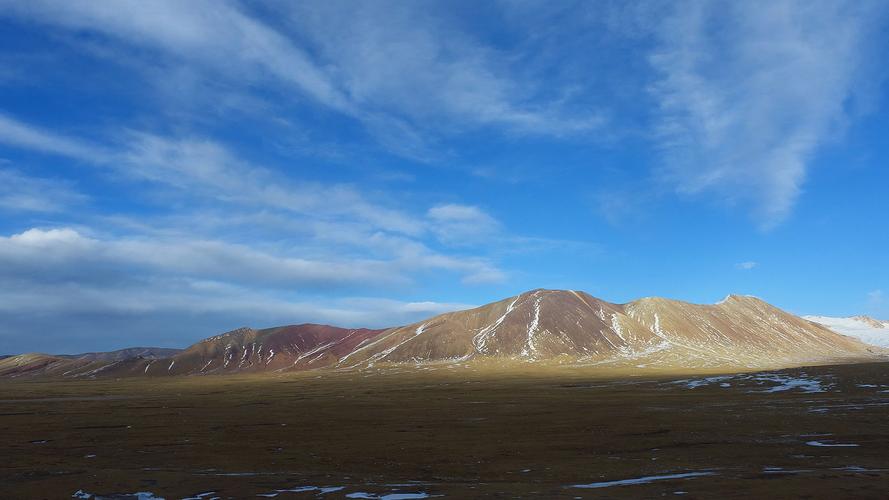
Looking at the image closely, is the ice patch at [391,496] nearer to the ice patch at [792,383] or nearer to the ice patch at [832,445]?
the ice patch at [832,445]

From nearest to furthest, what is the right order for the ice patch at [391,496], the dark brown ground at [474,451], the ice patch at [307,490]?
the ice patch at [391,496], the ice patch at [307,490], the dark brown ground at [474,451]

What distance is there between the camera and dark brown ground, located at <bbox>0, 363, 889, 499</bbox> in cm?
2500

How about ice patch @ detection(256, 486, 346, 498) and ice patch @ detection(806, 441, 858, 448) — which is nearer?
ice patch @ detection(256, 486, 346, 498)

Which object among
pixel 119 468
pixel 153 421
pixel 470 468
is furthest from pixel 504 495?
pixel 153 421

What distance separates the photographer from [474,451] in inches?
1395

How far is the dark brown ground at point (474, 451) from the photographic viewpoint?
2500cm

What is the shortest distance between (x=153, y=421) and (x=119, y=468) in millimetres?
31069

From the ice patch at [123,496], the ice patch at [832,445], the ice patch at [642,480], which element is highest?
the ice patch at [832,445]

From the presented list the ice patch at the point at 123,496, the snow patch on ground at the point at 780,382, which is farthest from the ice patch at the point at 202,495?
the snow patch on ground at the point at 780,382

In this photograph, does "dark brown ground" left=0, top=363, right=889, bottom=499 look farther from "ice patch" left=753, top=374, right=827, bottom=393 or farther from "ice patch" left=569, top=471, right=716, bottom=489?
"ice patch" left=753, top=374, right=827, bottom=393

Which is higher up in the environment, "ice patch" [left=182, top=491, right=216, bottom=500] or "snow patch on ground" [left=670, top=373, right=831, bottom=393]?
"snow patch on ground" [left=670, top=373, right=831, bottom=393]

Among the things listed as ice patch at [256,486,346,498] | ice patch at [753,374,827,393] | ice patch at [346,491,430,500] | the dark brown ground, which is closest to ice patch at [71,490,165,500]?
the dark brown ground

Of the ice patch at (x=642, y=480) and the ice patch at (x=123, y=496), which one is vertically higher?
the ice patch at (x=642, y=480)

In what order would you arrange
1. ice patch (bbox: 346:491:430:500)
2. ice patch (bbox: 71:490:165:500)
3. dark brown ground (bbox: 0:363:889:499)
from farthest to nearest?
dark brown ground (bbox: 0:363:889:499) → ice patch (bbox: 71:490:165:500) → ice patch (bbox: 346:491:430:500)
